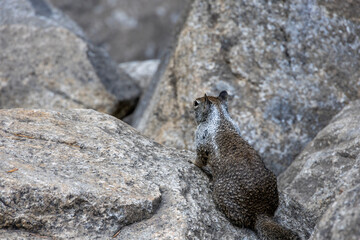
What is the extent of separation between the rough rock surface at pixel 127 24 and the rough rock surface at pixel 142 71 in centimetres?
240

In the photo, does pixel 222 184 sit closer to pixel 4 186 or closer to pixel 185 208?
pixel 185 208

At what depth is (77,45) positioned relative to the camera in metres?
8.75

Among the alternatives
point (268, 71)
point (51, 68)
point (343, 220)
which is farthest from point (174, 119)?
point (343, 220)

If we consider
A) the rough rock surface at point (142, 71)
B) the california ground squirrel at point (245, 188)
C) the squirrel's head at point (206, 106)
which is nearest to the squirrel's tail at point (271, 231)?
the california ground squirrel at point (245, 188)

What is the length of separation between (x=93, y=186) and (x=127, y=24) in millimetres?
9915

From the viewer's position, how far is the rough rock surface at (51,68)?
325 inches

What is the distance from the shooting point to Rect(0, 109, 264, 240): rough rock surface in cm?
377

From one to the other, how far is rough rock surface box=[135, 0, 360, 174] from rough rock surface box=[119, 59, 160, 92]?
2722 mm

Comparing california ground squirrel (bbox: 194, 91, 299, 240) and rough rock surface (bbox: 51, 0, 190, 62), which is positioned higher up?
rough rock surface (bbox: 51, 0, 190, 62)

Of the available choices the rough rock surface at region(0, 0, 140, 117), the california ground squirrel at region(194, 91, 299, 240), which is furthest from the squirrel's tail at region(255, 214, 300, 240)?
the rough rock surface at region(0, 0, 140, 117)

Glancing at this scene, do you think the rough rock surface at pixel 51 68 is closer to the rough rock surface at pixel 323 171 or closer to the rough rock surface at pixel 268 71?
the rough rock surface at pixel 268 71

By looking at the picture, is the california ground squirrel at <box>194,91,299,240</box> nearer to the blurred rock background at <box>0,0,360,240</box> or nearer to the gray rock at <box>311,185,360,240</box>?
the blurred rock background at <box>0,0,360,240</box>

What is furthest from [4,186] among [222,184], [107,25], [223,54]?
[107,25]

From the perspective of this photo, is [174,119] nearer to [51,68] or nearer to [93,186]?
[51,68]
